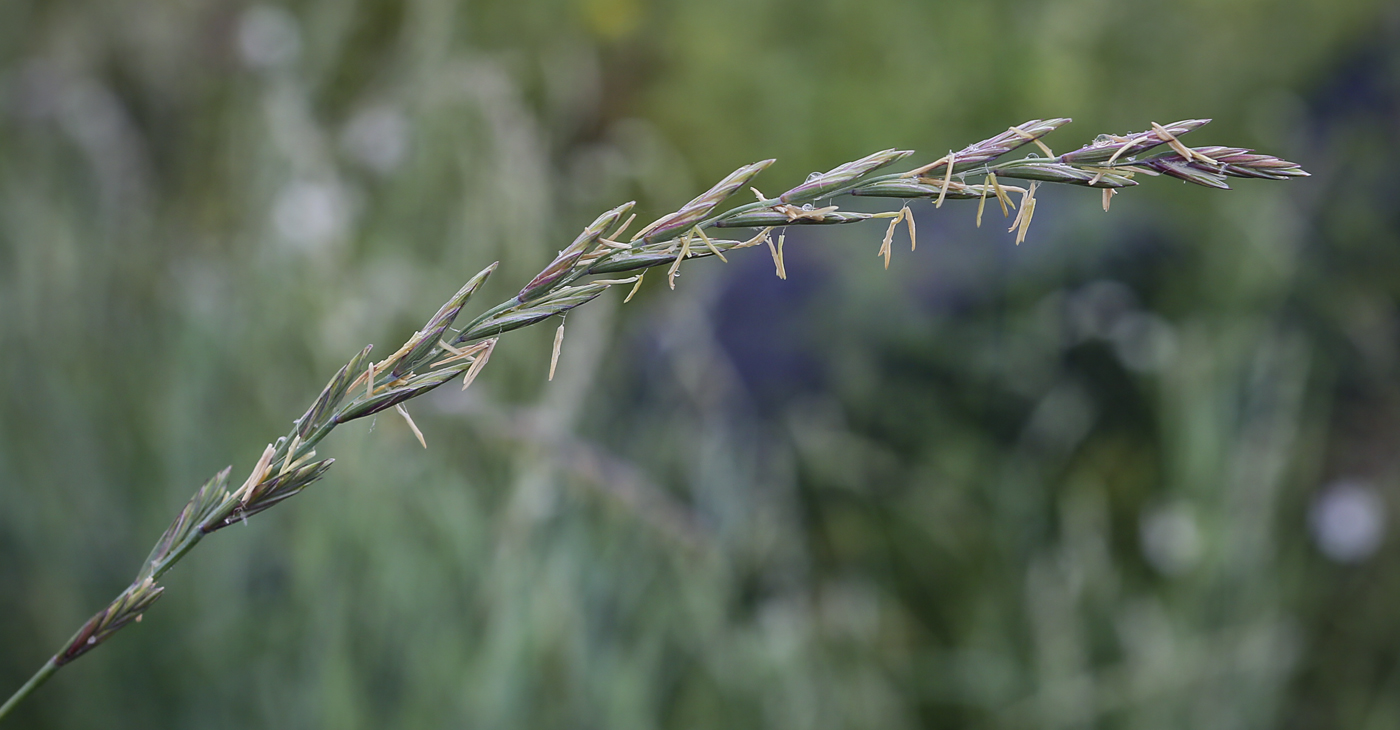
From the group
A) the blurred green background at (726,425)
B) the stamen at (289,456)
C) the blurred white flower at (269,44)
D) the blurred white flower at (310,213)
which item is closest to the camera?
the stamen at (289,456)

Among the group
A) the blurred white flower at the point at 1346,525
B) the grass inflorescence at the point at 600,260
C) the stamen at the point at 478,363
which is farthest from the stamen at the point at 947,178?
the blurred white flower at the point at 1346,525

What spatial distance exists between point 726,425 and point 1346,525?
1635 millimetres

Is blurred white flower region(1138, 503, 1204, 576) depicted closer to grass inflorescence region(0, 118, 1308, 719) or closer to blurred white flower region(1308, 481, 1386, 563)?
blurred white flower region(1308, 481, 1386, 563)

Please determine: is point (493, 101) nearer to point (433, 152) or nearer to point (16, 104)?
point (433, 152)

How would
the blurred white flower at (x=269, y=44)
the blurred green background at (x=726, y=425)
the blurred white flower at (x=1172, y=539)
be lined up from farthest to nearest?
the blurred white flower at (x=269, y=44) < the blurred white flower at (x=1172, y=539) < the blurred green background at (x=726, y=425)

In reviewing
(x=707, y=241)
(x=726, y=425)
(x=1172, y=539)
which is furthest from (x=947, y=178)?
(x=1172, y=539)

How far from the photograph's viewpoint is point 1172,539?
247cm

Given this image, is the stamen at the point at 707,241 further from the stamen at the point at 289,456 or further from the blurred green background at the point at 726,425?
the blurred green background at the point at 726,425

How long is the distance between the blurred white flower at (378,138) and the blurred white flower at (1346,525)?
8.41 feet

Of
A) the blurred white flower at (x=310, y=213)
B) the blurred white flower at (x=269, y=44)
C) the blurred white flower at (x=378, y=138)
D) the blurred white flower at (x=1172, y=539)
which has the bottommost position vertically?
the blurred white flower at (x=1172, y=539)

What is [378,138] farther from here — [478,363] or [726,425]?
[478,363]

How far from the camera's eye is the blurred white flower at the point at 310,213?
223cm

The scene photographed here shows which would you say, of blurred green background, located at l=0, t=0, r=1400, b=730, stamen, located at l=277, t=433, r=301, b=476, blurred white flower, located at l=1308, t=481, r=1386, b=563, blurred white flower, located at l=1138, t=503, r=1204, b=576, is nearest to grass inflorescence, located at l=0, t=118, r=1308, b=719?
stamen, located at l=277, t=433, r=301, b=476

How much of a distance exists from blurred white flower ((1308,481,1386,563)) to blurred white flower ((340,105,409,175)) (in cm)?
256
